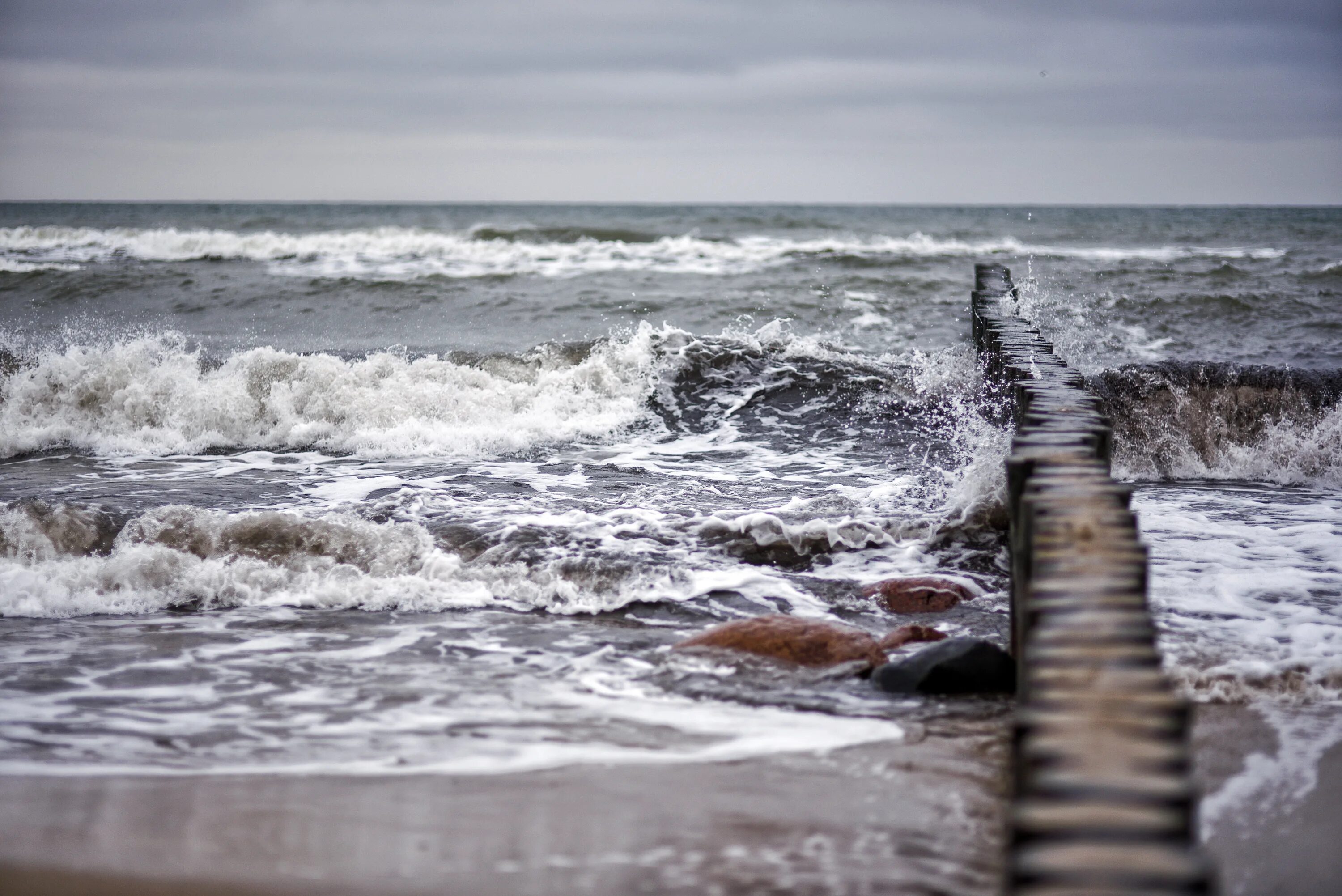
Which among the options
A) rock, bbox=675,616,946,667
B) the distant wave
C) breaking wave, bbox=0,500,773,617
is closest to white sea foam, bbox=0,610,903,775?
rock, bbox=675,616,946,667

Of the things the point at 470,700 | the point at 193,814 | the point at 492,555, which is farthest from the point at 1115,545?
the point at 492,555

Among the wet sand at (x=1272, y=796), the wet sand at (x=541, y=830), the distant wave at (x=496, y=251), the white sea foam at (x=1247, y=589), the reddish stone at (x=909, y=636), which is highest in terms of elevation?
the distant wave at (x=496, y=251)

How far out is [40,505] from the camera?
5645 mm

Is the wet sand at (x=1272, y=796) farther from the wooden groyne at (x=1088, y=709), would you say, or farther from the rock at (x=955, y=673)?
the rock at (x=955, y=673)

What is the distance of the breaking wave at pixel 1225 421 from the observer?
724 cm

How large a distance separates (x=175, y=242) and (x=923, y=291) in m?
16.1

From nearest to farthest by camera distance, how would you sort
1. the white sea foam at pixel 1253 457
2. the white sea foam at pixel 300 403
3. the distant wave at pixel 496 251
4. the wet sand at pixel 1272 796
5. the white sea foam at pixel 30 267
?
the wet sand at pixel 1272 796
the white sea foam at pixel 1253 457
the white sea foam at pixel 300 403
the white sea foam at pixel 30 267
the distant wave at pixel 496 251

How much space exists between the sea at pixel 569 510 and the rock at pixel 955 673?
0.11m

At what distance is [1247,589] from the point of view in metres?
4.70

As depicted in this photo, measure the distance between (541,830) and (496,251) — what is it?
2009 cm

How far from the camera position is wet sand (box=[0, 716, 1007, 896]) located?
2.53m

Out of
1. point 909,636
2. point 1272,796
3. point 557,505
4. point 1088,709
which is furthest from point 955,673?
point 557,505

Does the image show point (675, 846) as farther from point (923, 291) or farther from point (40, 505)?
point (923, 291)

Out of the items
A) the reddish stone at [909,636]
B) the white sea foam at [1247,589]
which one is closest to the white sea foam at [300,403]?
the reddish stone at [909,636]
